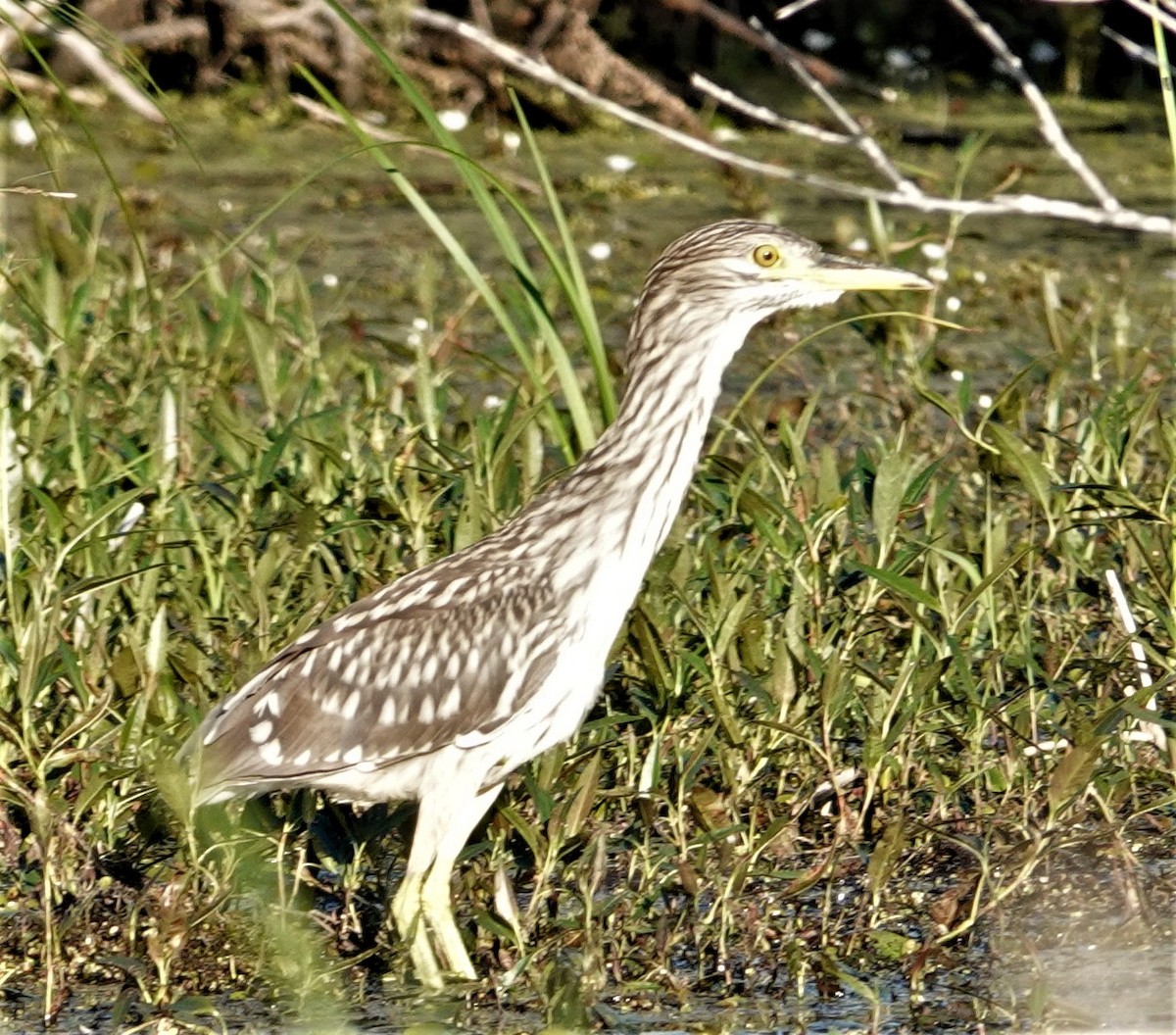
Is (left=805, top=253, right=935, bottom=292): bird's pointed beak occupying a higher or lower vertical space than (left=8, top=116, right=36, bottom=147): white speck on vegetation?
higher

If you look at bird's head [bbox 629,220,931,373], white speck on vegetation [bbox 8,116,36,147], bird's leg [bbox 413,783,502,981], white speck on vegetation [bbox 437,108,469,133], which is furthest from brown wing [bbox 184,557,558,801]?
white speck on vegetation [bbox 437,108,469,133]

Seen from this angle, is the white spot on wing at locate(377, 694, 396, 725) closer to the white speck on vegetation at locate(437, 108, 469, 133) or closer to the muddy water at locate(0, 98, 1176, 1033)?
the muddy water at locate(0, 98, 1176, 1033)

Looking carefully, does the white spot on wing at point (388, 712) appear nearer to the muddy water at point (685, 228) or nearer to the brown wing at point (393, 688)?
the brown wing at point (393, 688)

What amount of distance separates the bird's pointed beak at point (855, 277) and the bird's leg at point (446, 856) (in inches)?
47.1

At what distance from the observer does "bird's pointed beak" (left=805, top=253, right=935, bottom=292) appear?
4348 millimetres

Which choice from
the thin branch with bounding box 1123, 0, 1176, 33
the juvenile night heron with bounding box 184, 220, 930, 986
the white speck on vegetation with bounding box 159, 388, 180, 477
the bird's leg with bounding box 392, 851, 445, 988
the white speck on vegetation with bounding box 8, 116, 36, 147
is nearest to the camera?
the thin branch with bounding box 1123, 0, 1176, 33

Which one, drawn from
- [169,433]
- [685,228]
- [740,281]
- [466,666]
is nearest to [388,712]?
[466,666]

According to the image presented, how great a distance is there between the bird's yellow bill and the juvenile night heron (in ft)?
0.88

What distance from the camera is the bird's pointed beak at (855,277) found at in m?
4.35

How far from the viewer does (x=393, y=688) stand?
412cm

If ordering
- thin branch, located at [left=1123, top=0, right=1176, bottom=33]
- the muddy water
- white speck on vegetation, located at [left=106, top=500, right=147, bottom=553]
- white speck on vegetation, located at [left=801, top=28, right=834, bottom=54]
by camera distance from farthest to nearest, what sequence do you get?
1. white speck on vegetation, located at [left=801, top=28, right=834, bottom=54]
2. white speck on vegetation, located at [left=106, top=500, right=147, bottom=553]
3. the muddy water
4. thin branch, located at [left=1123, top=0, right=1176, bottom=33]

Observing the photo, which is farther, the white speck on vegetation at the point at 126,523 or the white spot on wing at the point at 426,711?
the white speck on vegetation at the point at 126,523

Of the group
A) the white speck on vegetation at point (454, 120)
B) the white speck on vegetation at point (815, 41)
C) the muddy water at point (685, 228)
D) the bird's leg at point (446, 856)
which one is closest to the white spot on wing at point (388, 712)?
the bird's leg at point (446, 856)

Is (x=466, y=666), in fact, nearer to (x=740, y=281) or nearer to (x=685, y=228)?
(x=740, y=281)
